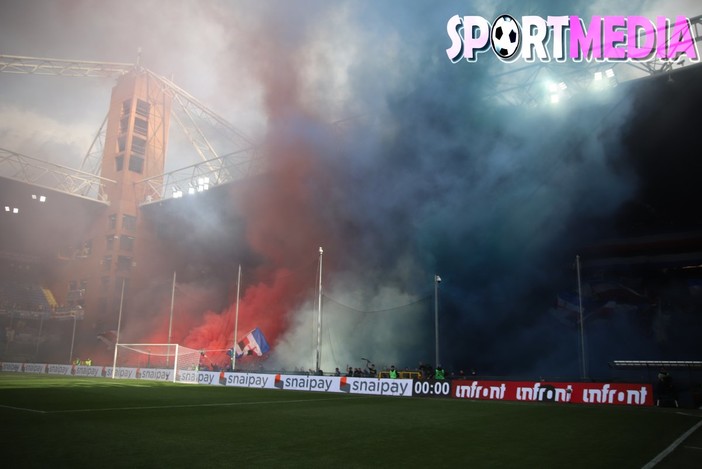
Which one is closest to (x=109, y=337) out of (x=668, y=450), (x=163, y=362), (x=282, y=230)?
(x=163, y=362)

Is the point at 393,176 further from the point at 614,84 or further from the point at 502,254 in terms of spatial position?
the point at 614,84

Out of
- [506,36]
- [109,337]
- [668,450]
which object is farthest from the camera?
[109,337]

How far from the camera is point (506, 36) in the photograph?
107 feet

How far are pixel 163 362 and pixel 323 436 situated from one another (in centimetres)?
5049

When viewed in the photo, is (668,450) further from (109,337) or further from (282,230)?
(109,337)

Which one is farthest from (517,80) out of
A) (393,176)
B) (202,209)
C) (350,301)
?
(202,209)

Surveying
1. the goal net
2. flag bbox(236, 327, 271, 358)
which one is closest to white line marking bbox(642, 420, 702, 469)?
the goal net

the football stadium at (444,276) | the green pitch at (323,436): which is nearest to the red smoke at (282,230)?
the football stadium at (444,276)

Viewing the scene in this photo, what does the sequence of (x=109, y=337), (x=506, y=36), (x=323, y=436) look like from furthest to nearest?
(x=109, y=337) < (x=506, y=36) < (x=323, y=436)

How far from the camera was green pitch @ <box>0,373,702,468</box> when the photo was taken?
7.86 meters

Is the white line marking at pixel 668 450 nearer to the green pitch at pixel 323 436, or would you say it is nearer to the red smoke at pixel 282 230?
the green pitch at pixel 323 436

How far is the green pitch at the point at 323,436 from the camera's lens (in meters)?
7.86

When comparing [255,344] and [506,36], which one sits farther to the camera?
[255,344]

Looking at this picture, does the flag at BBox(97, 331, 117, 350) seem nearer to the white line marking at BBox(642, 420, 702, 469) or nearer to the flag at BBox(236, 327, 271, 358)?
the flag at BBox(236, 327, 271, 358)
